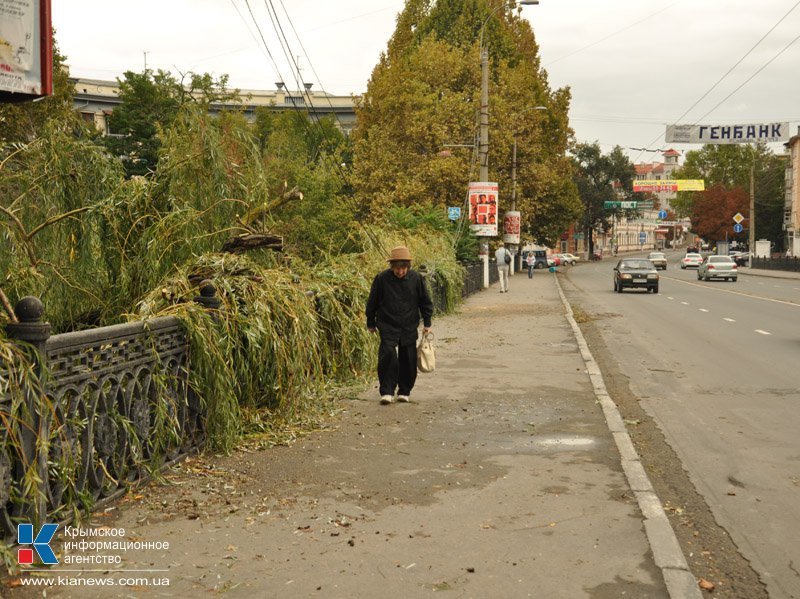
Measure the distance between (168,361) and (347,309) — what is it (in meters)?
4.73

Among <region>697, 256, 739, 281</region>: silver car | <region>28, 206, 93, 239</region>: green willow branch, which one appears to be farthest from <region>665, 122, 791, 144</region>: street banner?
<region>28, 206, 93, 239</region>: green willow branch

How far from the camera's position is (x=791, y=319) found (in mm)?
22375

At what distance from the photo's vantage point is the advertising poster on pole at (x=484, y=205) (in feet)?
107

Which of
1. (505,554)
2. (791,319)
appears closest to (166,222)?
(505,554)

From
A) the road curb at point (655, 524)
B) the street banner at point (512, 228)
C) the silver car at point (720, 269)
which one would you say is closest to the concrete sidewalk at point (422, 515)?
the road curb at point (655, 524)

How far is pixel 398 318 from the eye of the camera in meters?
10.1

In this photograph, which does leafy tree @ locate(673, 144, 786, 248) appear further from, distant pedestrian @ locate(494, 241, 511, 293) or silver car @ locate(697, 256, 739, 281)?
distant pedestrian @ locate(494, 241, 511, 293)

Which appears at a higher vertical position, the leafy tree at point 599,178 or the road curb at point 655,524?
the leafy tree at point 599,178

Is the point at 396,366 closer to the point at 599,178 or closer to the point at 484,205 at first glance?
the point at 484,205

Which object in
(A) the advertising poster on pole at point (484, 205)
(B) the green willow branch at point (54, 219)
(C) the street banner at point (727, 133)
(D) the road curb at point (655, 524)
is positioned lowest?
(D) the road curb at point (655, 524)

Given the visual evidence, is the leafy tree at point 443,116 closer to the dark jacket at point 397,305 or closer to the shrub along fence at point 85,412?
the dark jacket at point 397,305

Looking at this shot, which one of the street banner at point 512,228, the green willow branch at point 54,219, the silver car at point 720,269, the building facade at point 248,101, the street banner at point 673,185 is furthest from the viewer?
the street banner at point 673,185

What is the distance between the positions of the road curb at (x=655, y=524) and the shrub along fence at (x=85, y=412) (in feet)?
10.6

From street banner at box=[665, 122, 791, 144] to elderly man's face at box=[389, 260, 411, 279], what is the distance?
48.0m
